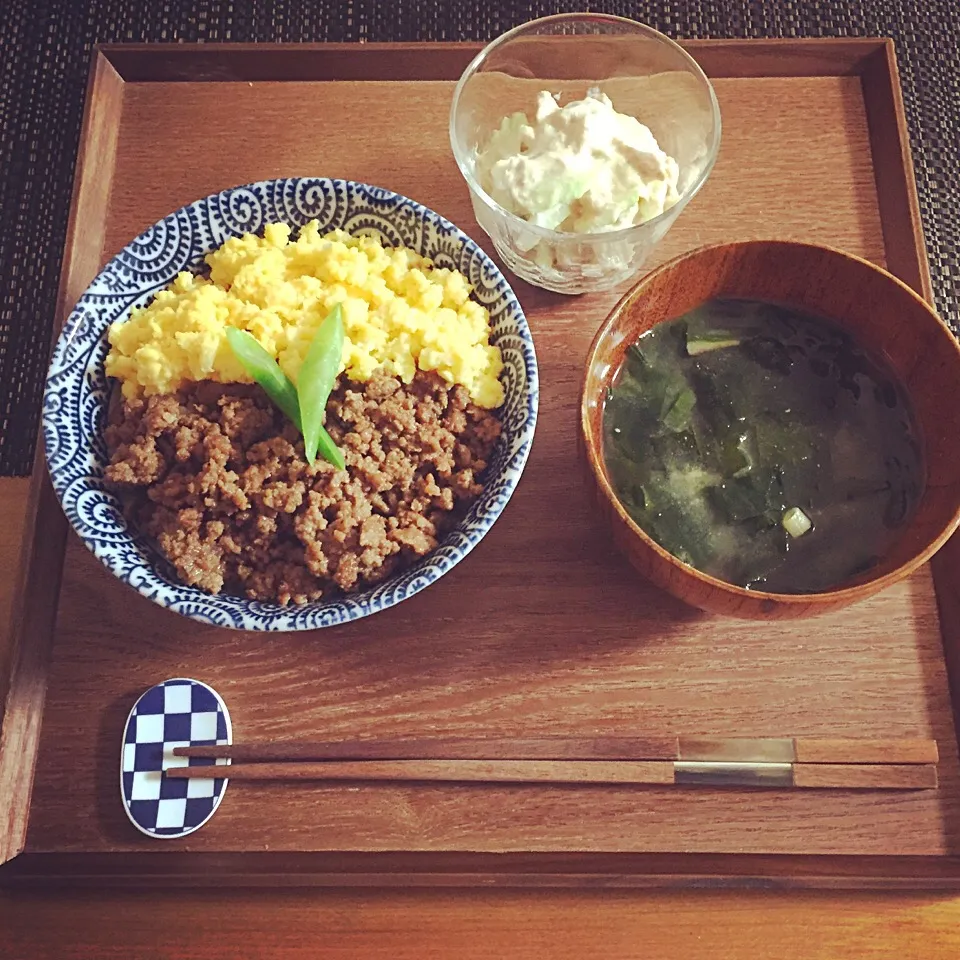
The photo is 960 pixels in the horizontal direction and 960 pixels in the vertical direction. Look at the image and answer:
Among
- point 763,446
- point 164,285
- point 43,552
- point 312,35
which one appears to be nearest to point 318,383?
point 164,285

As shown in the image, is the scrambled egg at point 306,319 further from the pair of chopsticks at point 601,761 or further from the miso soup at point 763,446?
the pair of chopsticks at point 601,761

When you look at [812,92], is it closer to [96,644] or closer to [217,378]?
[217,378]

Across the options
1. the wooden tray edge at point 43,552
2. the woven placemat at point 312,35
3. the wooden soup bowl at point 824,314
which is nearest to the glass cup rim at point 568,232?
the wooden soup bowl at point 824,314

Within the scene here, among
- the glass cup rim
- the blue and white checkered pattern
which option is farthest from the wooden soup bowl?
the blue and white checkered pattern

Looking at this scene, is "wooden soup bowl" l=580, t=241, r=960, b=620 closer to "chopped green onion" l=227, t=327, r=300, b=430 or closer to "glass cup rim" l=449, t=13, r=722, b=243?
"glass cup rim" l=449, t=13, r=722, b=243

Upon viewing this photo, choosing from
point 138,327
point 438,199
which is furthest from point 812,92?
point 138,327

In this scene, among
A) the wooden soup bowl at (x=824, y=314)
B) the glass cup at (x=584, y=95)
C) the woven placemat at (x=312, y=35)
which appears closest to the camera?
the wooden soup bowl at (x=824, y=314)

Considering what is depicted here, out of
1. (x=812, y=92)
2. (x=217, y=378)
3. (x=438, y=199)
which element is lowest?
(x=217, y=378)
